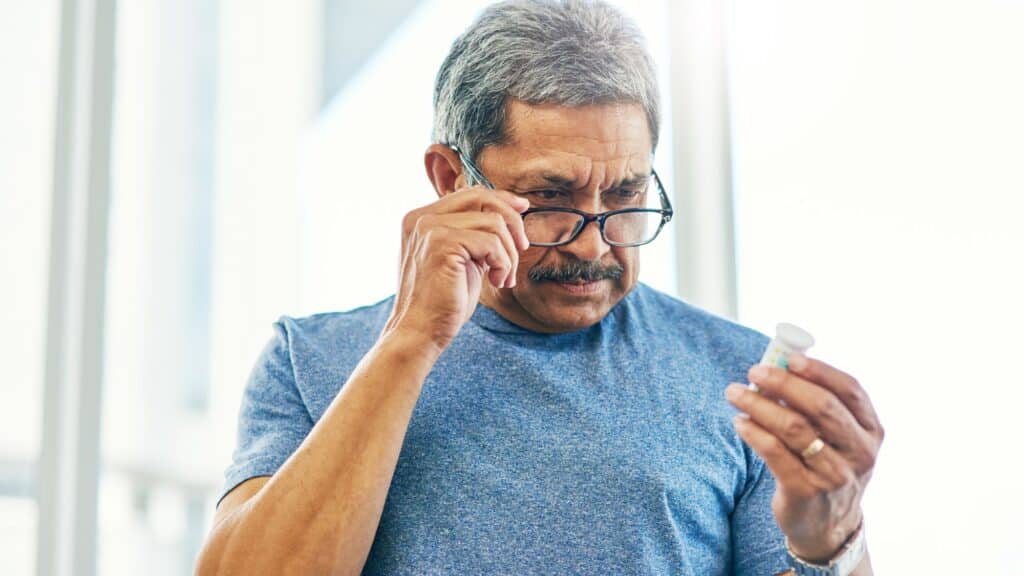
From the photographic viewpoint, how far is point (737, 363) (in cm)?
180

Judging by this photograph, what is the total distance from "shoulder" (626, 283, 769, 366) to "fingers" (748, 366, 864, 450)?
53 cm

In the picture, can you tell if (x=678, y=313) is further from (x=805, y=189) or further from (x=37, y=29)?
(x=37, y=29)

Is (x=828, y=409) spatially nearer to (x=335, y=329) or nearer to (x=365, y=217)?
(x=335, y=329)

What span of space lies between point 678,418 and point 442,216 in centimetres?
45

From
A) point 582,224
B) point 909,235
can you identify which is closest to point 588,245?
point 582,224

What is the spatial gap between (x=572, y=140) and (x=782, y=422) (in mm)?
545

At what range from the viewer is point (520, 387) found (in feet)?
5.64

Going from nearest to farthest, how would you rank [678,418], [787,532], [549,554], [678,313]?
1. [787,532]
2. [549,554]
3. [678,418]
4. [678,313]

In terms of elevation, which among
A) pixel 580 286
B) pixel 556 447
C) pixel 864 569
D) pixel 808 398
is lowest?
pixel 864 569

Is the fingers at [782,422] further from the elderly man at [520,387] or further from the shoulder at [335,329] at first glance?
the shoulder at [335,329]

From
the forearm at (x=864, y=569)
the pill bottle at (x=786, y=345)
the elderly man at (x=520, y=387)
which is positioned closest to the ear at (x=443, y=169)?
the elderly man at (x=520, y=387)

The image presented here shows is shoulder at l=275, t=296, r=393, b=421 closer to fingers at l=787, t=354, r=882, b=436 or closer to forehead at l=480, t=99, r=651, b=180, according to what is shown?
forehead at l=480, t=99, r=651, b=180

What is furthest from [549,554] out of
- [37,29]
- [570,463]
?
[37,29]

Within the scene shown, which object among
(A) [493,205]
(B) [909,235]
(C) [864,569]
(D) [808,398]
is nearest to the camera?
(D) [808,398]
